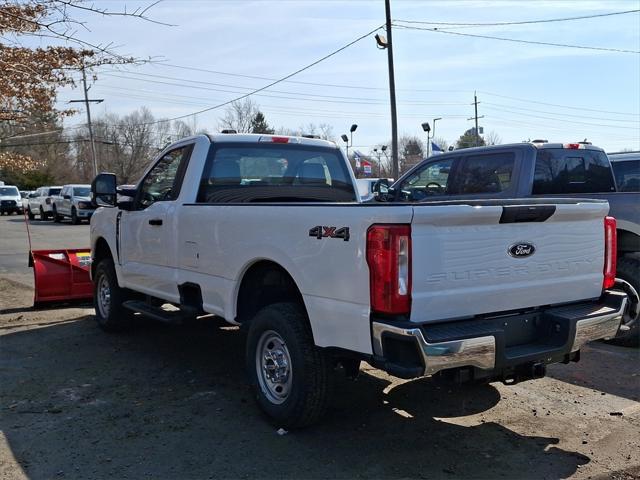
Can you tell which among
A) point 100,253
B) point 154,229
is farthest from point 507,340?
point 100,253

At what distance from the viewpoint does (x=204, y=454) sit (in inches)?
153

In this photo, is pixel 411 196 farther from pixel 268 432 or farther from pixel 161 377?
pixel 268 432

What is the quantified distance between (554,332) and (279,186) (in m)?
Result: 2.96

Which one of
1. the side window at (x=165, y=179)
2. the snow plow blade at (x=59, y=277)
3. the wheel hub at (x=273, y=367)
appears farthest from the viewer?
the snow plow blade at (x=59, y=277)

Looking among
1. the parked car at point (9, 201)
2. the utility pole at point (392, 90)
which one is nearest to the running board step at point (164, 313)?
the utility pole at point (392, 90)

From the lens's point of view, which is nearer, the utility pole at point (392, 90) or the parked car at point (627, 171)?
the parked car at point (627, 171)

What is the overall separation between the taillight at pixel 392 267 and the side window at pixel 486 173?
14.4 ft

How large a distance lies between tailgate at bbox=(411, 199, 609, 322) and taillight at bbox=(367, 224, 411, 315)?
0.05m

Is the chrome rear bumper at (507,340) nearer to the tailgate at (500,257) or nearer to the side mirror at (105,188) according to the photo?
the tailgate at (500,257)

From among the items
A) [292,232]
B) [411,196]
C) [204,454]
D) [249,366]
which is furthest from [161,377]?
[411,196]

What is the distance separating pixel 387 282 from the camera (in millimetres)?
3303

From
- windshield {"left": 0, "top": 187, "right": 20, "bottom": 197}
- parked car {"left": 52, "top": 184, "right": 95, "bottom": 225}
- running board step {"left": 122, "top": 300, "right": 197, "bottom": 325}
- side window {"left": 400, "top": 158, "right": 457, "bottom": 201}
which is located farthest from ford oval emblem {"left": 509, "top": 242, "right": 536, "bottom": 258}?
windshield {"left": 0, "top": 187, "right": 20, "bottom": 197}

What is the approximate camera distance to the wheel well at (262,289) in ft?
14.5

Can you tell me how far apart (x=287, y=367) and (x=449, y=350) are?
4.43ft
